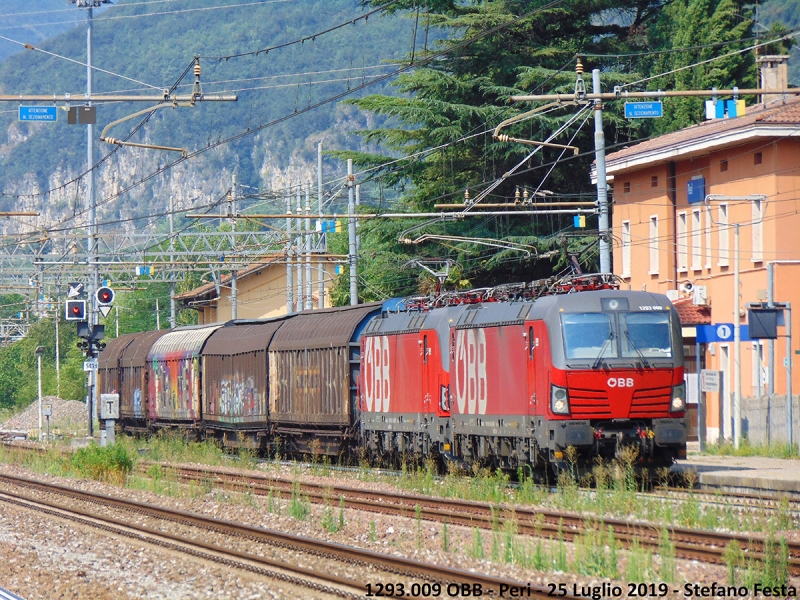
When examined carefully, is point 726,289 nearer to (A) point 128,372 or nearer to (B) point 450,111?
(B) point 450,111

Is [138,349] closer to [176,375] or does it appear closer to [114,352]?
[114,352]

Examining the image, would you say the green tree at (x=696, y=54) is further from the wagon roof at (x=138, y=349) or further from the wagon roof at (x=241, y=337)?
the wagon roof at (x=241, y=337)

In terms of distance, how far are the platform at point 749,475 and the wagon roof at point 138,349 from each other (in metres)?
22.3

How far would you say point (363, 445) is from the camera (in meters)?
27.4

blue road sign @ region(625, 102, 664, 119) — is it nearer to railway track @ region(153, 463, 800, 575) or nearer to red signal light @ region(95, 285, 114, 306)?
railway track @ region(153, 463, 800, 575)

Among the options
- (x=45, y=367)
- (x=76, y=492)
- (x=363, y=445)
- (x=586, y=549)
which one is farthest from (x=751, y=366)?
(x=45, y=367)

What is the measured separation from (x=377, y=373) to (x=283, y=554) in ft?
37.9

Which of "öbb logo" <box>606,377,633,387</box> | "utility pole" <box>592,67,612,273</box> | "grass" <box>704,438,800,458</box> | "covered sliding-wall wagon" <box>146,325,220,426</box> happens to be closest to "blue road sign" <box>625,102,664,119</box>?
"utility pole" <box>592,67,612,273</box>

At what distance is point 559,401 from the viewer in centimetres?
1945

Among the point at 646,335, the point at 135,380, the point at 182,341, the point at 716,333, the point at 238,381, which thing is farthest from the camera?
the point at 135,380

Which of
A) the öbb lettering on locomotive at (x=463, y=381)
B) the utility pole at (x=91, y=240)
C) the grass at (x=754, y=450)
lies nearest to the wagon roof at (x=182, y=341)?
the öbb lettering on locomotive at (x=463, y=381)

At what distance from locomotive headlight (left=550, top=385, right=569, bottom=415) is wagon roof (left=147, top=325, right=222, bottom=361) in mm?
19590

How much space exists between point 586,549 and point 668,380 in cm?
770

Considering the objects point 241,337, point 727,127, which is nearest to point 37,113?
point 241,337
